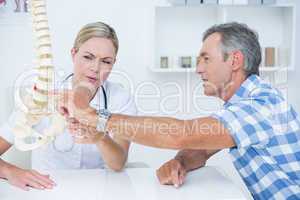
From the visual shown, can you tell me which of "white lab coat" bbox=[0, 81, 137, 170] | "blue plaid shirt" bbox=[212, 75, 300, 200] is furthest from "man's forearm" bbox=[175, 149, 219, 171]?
"white lab coat" bbox=[0, 81, 137, 170]

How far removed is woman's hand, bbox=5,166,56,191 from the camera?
4.76ft

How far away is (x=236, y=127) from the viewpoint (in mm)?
1368

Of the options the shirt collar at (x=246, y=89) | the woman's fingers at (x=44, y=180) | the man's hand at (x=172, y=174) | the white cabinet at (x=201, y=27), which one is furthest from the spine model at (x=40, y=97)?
the white cabinet at (x=201, y=27)

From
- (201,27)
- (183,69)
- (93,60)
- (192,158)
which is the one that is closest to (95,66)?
(93,60)

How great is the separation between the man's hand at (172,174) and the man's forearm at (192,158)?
5cm

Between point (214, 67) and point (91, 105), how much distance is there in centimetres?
53

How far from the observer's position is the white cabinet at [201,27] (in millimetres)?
2859


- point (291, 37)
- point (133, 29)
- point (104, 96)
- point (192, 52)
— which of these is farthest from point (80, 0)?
point (291, 37)

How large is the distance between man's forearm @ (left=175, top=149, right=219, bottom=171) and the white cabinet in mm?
1173

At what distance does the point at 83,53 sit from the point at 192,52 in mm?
1261

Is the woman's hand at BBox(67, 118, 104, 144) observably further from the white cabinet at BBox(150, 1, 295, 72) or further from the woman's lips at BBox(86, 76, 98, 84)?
the white cabinet at BBox(150, 1, 295, 72)

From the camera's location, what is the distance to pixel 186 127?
4.49 feet

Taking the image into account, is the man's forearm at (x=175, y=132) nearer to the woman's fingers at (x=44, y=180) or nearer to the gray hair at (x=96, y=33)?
the woman's fingers at (x=44, y=180)

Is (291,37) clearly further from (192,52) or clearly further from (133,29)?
(133,29)
